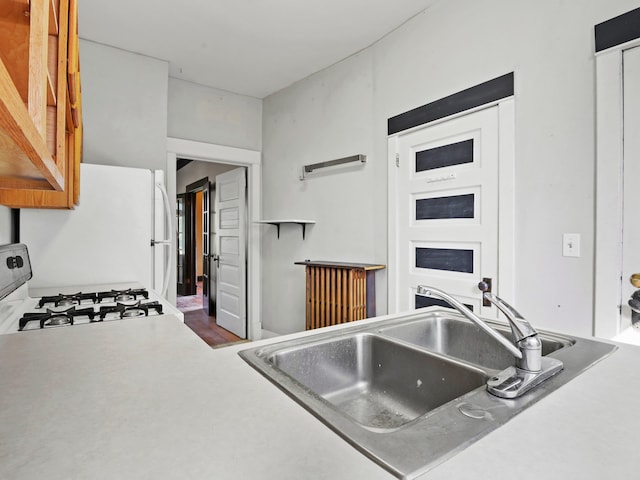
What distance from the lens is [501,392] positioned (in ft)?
2.30

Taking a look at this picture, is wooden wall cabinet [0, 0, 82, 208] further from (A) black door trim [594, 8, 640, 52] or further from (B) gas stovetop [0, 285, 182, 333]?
(A) black door trim [594, 8, 640, 52]

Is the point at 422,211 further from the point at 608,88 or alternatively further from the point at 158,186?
the point at 158,186

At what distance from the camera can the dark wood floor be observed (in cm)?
411

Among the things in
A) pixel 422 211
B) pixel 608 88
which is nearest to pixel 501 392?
pixel 608 88

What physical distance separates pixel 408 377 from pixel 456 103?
1.91m

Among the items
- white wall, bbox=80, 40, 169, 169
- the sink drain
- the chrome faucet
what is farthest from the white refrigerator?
the sink drain

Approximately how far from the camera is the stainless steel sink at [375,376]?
0.97 metres

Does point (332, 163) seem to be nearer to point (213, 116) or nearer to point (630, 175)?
point (213, 116)

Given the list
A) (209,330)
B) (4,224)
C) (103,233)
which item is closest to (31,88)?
(4,224)

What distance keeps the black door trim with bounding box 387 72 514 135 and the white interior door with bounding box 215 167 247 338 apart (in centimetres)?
215

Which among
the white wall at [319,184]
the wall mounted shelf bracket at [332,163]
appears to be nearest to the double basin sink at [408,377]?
the white wall at [319,184]

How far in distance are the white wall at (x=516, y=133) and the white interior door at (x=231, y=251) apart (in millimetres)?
633

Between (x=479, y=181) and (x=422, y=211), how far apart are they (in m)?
0.46

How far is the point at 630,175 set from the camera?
1.64 m
